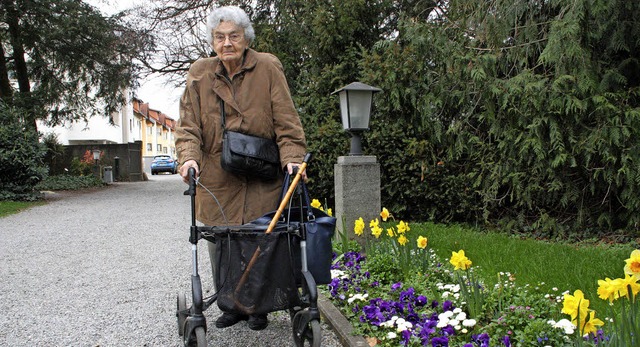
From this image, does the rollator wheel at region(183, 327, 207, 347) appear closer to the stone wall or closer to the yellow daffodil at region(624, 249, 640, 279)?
the yellow daffodil at region(624, 249, 640, 279)

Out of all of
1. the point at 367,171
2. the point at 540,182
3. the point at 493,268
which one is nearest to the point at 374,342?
the point at 493,268

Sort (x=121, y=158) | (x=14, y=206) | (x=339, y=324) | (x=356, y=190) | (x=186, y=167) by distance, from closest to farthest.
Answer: (x=186, y=167) → (x=339, y=324) → (x=356, y=190) → (x=14, y=206) → (x=121, y=158)

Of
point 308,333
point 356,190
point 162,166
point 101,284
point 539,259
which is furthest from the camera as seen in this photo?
point 162,166

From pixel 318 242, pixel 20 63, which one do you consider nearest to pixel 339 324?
pixel 318 242

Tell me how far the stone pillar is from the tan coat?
266 centimetres

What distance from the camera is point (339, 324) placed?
350 centimetres

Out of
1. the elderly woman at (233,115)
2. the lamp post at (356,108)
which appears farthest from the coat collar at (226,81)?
the lamp post at (356,108)

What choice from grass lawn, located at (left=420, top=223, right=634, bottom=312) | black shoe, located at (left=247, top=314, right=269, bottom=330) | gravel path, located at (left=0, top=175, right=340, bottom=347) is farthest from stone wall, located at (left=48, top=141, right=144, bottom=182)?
black shoe, located at (left=247, top=314, right=269, bottom=330)

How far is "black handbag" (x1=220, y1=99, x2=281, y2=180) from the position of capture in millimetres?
3035

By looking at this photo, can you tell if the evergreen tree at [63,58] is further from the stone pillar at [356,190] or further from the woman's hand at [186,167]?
the woman's hand at [186,167]

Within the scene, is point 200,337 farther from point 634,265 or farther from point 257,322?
point 634,265

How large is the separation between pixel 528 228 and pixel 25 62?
1756 centimetres

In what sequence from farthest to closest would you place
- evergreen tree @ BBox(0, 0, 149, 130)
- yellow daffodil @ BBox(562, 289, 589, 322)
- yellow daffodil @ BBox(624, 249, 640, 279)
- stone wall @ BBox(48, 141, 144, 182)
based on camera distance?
1. stone wall @ BBox(48, 141, 144, 182)
2. evergreen tree @ BBox(0, 0, 149, 130)
3. yellow daffodil @ BBox(562, 289, 589, 322)
4. yellow daffodil @ BBox(624, 249, 640, 279)

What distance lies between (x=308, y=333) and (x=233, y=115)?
129cm
